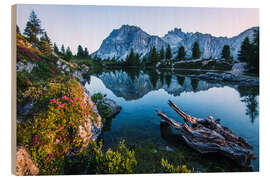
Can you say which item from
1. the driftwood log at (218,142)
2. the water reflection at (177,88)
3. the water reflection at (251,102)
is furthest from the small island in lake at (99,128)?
the water reflection at (177,88)

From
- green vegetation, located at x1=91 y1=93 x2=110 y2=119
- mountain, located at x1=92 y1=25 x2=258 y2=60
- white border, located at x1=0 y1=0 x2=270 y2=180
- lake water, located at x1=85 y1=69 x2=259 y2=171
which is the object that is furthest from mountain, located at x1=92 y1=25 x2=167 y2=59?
lake water, located at x1=85 y1=69 x2=259 y2=171

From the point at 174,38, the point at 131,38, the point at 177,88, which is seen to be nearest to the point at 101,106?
the point at 131,38

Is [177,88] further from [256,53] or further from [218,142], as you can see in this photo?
[218,142]

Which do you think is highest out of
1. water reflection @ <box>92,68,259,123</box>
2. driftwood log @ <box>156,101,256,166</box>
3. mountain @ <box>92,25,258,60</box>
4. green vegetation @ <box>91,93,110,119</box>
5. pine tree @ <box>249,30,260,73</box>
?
mountain @ <box>92,25,258,60</box>

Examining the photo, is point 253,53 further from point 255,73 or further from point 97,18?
point 97,18

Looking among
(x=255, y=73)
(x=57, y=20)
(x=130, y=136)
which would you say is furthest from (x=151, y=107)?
(x=57, y=20)

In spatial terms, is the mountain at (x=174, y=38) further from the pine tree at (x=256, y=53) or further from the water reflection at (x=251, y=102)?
the water reflection at (x=251, y=102)

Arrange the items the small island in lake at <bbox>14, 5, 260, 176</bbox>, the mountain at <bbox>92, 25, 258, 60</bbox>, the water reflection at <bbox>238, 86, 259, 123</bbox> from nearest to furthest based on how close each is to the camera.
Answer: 1. the small island in lake at <bbox>14, 5, 260, 176</bbox>
2. the mountain at <bbox>92, 25, 258, 60</bbox>
3. the water reflection at <bbox>238, 86, 259, 123</bbox>

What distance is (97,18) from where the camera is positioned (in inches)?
212

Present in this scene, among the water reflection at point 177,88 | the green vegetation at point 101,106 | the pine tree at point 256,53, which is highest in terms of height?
the pine tree at point 256,53

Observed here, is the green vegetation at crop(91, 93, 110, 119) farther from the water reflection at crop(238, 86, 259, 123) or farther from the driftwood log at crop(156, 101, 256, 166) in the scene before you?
the water reflection at crop(238, 86, 259, 123)

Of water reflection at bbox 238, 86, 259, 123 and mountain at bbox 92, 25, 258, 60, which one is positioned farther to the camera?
water reflection at bbox 238, 86, 259, 123

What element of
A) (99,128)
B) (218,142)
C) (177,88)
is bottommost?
(218,142)

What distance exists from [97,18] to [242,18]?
670 cm
